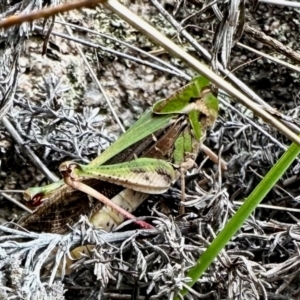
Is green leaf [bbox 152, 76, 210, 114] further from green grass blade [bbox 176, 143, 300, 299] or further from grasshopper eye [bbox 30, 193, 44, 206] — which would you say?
green grass blade [bbox 176, 143, 300, 299]

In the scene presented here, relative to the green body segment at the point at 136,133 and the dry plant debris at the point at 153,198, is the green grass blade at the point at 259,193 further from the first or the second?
the green body segment at the point at 136,133

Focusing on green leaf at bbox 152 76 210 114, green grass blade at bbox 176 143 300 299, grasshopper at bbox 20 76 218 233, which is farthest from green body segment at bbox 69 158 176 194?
green grass blade at bbox 176 143 300 299

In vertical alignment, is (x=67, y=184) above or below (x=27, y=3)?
below

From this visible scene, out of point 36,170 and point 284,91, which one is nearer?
point 36,170

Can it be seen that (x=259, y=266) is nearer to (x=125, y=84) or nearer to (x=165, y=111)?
(x=165, y=111)

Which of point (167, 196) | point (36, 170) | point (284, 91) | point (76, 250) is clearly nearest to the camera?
point (76, 250)

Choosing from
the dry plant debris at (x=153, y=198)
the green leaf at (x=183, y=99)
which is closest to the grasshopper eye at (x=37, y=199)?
the dry plant debris at (x=153, y=198)

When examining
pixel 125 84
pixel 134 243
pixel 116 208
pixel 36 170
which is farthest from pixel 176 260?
pixel 125 84
